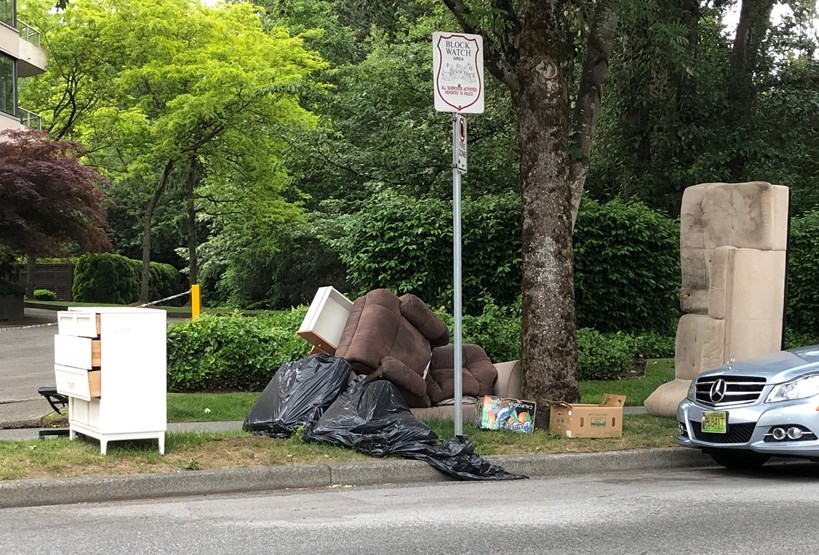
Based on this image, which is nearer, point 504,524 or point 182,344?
point 504,524

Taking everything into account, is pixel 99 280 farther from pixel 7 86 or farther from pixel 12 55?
pixel 12 55

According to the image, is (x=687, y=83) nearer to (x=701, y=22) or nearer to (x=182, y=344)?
(x=701, y=22)

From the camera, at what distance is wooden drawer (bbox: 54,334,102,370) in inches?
300

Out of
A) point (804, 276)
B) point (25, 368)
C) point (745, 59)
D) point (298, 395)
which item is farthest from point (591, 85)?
point (745, 59)

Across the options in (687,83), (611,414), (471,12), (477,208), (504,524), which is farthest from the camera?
(687,83)

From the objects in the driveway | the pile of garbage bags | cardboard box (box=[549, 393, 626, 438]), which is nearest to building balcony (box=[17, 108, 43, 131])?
the driveway

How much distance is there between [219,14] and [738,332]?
27.4 metres

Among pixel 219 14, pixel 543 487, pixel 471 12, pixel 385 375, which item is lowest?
pixel 543 487

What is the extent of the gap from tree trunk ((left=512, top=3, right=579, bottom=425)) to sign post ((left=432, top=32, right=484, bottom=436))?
1253 mm

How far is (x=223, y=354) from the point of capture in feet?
41.9

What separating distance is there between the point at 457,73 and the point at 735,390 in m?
3.73

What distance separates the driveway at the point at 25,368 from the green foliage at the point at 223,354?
6.03 ft

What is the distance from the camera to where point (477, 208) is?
1738cm

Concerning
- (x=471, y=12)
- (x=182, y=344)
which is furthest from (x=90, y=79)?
(x=471, y=12)
